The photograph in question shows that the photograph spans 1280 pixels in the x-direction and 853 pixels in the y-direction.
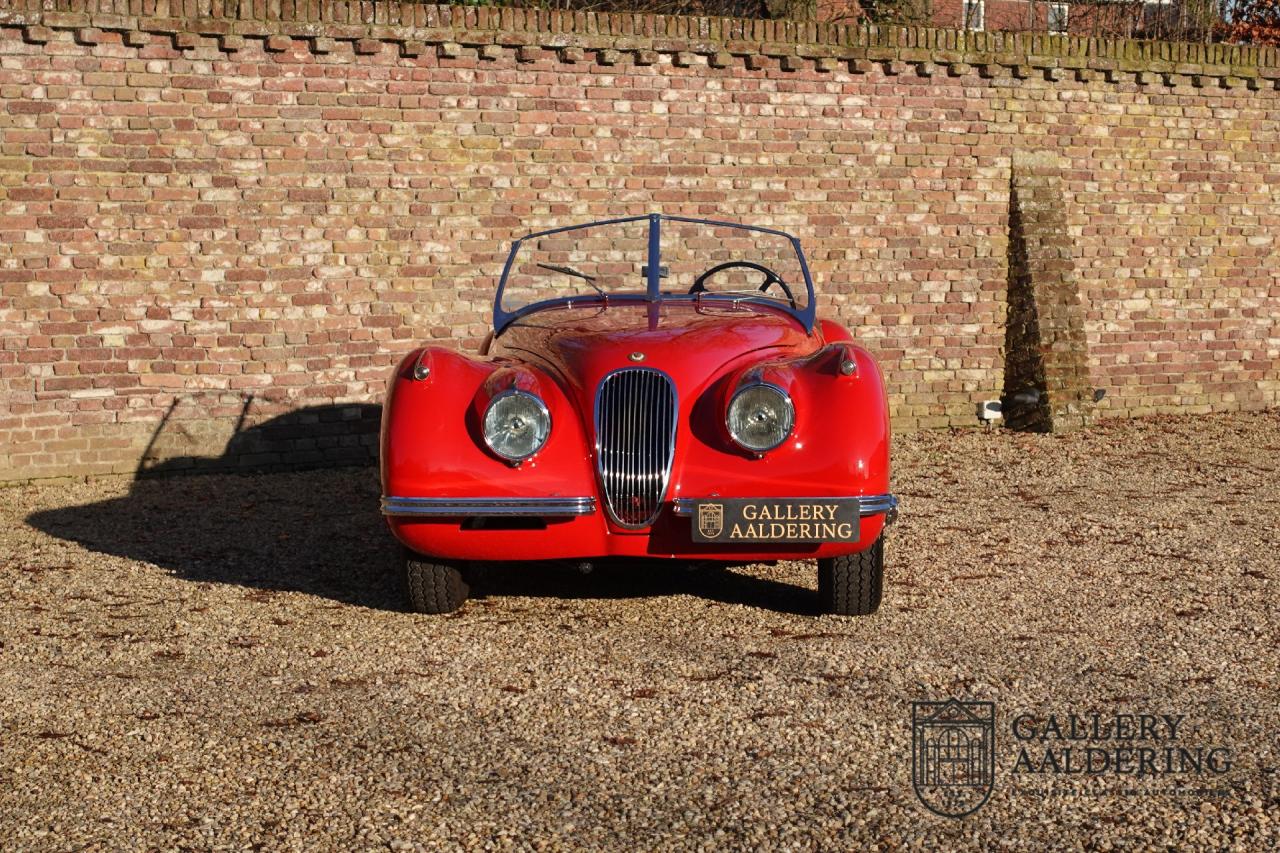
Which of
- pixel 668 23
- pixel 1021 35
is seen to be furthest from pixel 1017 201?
pixel 668 23

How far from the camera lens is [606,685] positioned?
4844mm

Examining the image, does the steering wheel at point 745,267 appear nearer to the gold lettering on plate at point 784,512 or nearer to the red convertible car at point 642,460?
the red convertible car at point 642,460

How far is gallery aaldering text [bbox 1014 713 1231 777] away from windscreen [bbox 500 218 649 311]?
129 inches

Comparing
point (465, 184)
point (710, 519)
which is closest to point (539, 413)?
point (710, 519)

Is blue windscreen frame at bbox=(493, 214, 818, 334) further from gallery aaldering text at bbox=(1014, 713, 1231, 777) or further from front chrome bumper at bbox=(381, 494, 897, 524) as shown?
gallery aaldering text at bbox=(1014, 713, 1231, 777)

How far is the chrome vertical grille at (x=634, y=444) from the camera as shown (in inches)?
215

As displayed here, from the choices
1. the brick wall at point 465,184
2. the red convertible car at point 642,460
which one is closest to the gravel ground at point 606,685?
the red convertible car at point 642,460

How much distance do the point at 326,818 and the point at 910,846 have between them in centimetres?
143

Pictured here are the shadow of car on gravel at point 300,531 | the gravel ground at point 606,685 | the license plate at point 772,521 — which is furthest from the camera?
the shadow of car on gravel at point 300,531

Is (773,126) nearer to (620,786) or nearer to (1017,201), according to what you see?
(1017,201)

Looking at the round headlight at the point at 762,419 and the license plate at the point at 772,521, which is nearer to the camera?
the license plate at the point at 772,521

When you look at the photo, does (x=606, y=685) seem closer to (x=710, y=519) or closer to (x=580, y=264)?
(x=710, y=519)

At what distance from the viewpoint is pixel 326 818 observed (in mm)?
3656

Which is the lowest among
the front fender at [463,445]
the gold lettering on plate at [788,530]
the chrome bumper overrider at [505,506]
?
the gold lettering on plate at [788,530]
